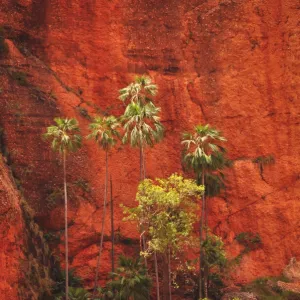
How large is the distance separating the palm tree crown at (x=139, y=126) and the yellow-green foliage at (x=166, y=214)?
349cm

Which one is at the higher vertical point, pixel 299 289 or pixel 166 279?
pixel 166 279

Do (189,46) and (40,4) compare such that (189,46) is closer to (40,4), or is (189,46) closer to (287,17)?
(287,17)

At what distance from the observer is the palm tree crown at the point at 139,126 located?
35281 millimetres

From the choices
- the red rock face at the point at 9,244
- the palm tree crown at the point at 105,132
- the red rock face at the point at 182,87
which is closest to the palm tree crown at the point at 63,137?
the palm tree crown at the point at 105,132

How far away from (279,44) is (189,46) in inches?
306

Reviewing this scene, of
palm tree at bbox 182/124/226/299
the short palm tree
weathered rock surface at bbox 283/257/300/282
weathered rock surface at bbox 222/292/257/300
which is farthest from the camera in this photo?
weathered rock surface at bbox 283/257/300/282

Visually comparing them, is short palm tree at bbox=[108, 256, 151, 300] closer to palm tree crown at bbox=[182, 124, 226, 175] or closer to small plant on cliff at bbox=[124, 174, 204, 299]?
small plant on cliff at bbox=[124, 174, 204, 299]

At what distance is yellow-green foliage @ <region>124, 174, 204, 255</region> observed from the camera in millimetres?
31688

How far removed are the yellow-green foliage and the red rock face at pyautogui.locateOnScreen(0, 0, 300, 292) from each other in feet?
34.7

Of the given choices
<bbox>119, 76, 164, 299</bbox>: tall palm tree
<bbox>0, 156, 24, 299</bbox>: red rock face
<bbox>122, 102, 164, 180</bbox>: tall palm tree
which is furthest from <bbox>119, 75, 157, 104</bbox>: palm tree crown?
<bbox>0, 156, 24, 299</bbox>: red rock face

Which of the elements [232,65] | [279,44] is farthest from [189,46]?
[279,44]

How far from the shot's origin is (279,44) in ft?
160

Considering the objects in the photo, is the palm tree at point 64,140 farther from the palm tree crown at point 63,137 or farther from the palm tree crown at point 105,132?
the palm tree crown at point 105,132

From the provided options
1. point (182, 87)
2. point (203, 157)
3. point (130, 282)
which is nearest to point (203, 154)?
point (203, 157)
